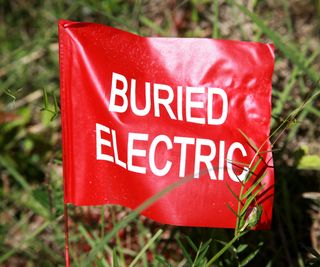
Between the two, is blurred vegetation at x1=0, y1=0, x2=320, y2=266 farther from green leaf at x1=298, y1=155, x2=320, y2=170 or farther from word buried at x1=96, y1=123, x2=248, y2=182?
word buried at x1=96, y1=123, x2=248, y2=182

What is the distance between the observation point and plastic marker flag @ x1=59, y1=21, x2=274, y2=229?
98cm

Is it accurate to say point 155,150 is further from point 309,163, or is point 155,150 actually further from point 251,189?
point 309,163

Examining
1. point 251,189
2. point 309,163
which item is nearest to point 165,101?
point 251,189

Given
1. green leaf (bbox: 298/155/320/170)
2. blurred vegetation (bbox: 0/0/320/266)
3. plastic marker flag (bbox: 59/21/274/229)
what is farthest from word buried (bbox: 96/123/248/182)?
green leaf (bbox: 298/155/320/170)

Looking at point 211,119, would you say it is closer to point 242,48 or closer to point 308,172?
point 242,48

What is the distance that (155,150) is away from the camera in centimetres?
99

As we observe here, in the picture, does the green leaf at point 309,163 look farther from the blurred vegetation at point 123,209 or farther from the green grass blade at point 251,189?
the green grass blade at point 251,189

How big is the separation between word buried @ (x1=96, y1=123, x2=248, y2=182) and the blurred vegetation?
121 mm

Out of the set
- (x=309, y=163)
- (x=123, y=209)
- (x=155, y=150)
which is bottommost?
(x=123, y=209)

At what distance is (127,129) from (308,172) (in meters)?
0.65

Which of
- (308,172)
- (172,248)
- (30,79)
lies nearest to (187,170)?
(172,248)

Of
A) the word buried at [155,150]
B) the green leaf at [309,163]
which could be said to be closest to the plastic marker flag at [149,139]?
the word buried at [155,150]

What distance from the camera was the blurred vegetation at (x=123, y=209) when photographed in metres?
1.28

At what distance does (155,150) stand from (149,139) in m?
0.02
